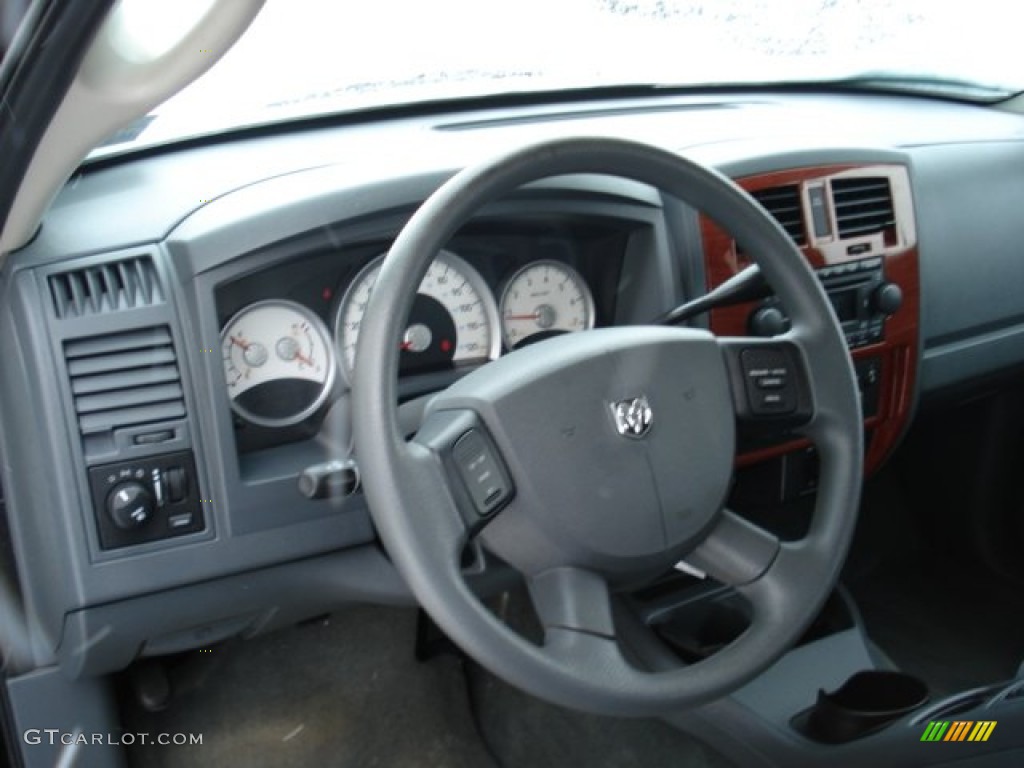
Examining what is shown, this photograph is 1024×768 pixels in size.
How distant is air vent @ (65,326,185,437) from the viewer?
4.56 feet

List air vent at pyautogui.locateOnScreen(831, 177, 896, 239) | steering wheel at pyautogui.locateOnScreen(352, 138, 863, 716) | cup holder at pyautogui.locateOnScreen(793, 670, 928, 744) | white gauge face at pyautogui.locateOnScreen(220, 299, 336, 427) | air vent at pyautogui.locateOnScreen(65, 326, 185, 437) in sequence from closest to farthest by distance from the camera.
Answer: steering wheel at pyautogui.locateOnScreen(352, 138, 863, 716) < air vent at pyautogui.locateOnScreen(65, 326, 185, 437) < white gauge face at pyautogui.locateOnScreen(220, 299, 336, 427) < cup holder at pyautogui.locateOnScreen(793, 670, 928, 744) < air vent at pyautogui.locateOnScreen(831, 177, 896, 239)

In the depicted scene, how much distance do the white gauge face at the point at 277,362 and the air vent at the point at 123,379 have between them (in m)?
0.10

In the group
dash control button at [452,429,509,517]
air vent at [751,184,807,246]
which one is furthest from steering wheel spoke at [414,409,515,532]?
air vent at [751,184,807,246]

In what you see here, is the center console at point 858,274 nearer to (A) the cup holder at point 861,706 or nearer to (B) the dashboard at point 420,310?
(B) the dashboard at point 420,310

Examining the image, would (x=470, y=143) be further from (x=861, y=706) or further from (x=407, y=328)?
(x=861, y=706)

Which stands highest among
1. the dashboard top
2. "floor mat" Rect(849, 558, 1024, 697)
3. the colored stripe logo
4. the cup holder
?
the dashboard top

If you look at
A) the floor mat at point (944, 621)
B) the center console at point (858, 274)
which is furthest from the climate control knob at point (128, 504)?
the floor mat at point (944, 621)

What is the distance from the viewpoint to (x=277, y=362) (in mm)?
1553

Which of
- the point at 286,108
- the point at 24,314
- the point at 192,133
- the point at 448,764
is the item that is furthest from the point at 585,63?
the point at 448,764

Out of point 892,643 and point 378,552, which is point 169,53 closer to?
point 378,552

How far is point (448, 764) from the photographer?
6.99 feet

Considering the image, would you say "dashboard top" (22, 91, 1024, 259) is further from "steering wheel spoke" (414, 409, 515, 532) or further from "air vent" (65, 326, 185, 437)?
"steering wheel spoke" (414, 409, 515, 532)

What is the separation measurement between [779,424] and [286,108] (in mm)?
1007

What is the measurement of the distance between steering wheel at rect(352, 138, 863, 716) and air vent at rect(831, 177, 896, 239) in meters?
0.61
